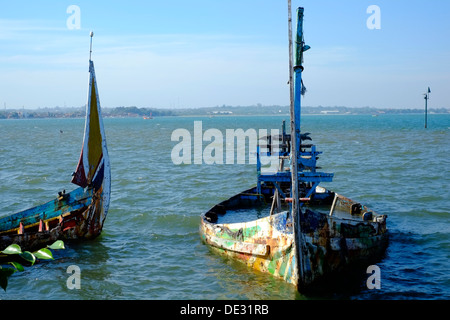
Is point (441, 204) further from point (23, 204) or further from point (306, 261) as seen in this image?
point (23, 204)

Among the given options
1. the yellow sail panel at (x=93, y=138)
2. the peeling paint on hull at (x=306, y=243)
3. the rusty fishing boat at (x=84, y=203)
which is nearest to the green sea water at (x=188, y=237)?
the peeling paint on hull at (x=306, y=243)

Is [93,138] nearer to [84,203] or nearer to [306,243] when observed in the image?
[84,203]

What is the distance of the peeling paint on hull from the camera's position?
544 inches

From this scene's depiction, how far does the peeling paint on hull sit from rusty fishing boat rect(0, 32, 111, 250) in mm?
5086

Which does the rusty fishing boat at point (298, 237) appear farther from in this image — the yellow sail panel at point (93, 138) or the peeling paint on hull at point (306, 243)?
the yellow sail panel at point (93, 138)

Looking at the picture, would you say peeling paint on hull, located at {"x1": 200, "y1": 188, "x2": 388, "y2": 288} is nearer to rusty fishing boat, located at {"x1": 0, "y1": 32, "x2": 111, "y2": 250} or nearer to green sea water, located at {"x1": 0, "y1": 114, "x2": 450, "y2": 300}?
Result: green sea water, located at {"x1": 0, "y1": 114, "x2": 450, "y2": 300}

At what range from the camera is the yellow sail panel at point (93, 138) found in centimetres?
1914

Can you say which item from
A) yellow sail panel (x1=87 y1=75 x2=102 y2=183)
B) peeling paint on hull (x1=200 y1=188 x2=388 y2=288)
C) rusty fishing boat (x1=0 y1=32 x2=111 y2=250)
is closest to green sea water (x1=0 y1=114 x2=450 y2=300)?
peeling paint on hull (x1=200 y1=188 x2=388 y2=288)

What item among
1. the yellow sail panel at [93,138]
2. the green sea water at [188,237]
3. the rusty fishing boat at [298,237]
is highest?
the yellow sail panel at [93,138]

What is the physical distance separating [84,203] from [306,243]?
1036 cm

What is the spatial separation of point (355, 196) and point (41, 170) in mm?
26322

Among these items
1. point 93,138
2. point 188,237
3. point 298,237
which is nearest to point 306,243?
point 298,237

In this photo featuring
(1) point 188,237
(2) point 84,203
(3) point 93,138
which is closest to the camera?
(3) point 93,138

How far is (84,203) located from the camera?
1994cm
